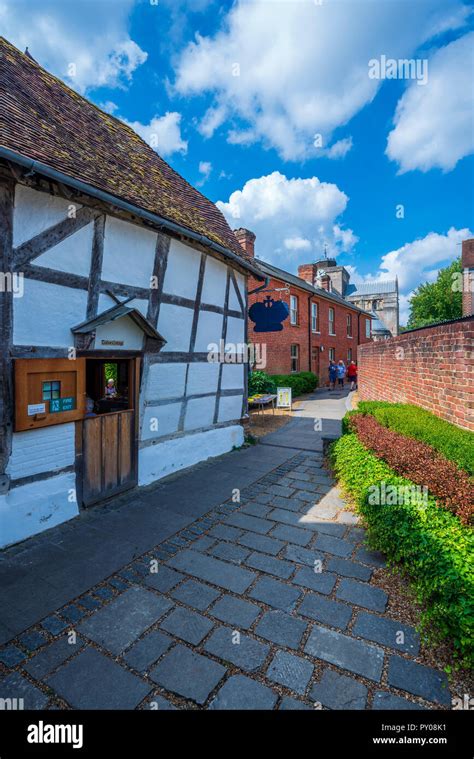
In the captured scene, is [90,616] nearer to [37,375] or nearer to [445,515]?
[37,375]

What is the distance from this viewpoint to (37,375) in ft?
13.5

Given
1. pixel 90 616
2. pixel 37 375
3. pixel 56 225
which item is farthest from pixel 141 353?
pixel 90 616

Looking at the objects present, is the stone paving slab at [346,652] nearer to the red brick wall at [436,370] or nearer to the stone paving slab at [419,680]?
the stone paving slab at [419,680]

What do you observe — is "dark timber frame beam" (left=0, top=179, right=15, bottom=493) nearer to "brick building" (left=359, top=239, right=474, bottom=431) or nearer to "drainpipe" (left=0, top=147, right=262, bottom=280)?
"drainpipe" (left=0, top=147, right=262, bottom=280)

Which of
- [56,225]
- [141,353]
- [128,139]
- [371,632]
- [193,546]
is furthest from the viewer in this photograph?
[128,139]

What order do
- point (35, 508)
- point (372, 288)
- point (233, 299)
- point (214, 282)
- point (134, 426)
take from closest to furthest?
point (35, 508), point (134, 426), point (214, 282), point (233, 299), point (372, 288)

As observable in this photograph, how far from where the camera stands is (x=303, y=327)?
20.3 meters

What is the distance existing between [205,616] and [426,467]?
263 centimetres

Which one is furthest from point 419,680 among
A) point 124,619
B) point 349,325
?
point 349,325

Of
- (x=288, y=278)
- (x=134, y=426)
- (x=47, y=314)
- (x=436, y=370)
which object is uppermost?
(x=288, y=278)

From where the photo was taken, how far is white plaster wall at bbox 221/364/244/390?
7.70m

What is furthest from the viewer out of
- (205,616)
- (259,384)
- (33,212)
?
(259,384)

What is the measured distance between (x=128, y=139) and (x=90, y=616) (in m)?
8.89

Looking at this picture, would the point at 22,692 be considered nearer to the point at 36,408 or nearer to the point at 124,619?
the point at 124,619
